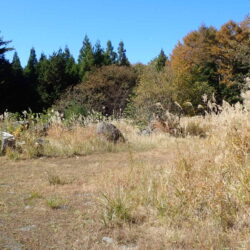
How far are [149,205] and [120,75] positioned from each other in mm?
16921

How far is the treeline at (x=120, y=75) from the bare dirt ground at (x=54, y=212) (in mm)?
8586

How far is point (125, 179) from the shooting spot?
3.60m

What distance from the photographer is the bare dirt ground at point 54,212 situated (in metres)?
2.28

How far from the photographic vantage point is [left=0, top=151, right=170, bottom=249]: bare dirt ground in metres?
2.28

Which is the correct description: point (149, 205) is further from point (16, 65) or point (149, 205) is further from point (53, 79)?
point (16, 65)

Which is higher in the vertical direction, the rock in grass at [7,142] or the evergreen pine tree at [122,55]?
the evergreen pine tree at [122,55]

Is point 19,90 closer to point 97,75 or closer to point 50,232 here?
point 97,75

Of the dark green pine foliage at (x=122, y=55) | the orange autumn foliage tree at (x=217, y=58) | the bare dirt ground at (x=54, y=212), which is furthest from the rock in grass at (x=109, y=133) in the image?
the dark green pine foliage at (x=122, y=55)

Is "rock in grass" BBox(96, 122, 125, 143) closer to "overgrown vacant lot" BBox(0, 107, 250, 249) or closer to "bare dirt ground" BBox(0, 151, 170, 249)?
"bare dirt ground" BBox(0, 151, 170, 249)

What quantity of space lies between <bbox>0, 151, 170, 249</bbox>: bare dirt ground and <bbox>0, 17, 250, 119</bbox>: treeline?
8586mm

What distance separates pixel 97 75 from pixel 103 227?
16976mm

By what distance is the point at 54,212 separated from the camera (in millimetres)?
2912

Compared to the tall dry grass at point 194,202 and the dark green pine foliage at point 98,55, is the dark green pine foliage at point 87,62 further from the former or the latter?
the tall dry grass at point 194,202

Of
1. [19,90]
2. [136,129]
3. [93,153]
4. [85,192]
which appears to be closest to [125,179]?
[85,192]
